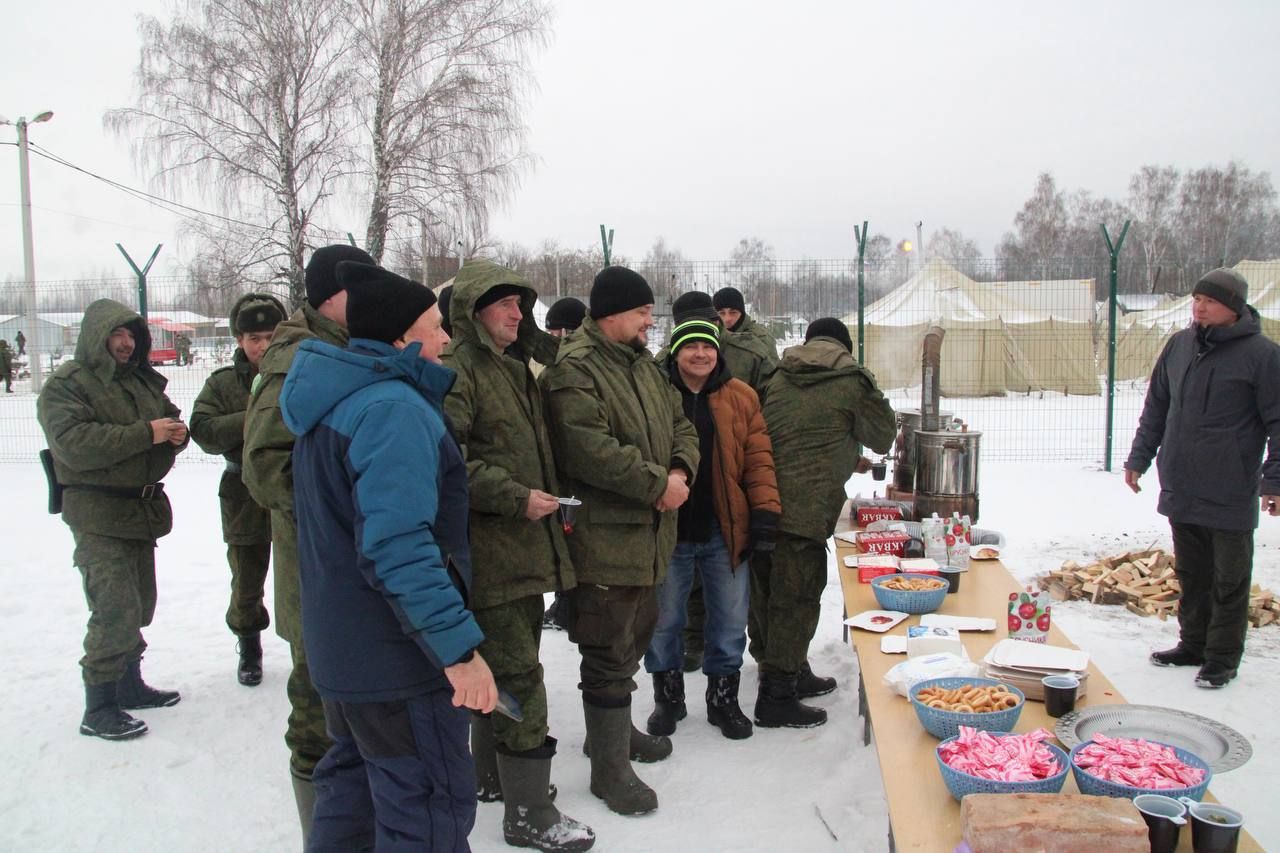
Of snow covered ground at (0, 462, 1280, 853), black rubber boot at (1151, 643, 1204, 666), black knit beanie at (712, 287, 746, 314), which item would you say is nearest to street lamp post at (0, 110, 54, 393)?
snow covered ground at (0, 462, 1280, 853)

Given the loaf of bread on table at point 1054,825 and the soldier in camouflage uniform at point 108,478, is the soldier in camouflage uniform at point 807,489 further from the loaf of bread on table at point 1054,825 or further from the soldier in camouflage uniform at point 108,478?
the soldier in camouflage uniform at point 108,478

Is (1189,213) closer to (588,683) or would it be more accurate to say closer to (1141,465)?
(1141,465)

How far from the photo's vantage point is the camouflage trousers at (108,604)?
3.78 m

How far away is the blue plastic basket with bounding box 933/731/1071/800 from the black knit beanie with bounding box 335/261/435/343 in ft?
5.07

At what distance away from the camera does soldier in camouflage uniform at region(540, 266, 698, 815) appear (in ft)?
10.3

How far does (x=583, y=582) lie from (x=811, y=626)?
4.17ft

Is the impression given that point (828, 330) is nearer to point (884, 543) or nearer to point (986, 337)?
point (884, 543)

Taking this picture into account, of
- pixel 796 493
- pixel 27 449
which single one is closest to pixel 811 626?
pixel 796 493

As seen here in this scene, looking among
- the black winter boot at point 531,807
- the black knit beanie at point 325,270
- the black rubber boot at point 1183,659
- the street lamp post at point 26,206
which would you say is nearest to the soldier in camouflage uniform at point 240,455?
the black knit beanie at point 325,270

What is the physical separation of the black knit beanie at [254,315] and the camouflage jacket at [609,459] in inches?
58.4

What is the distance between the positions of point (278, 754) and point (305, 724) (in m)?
1.05

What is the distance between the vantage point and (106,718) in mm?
3773

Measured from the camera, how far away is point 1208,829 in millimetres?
1613

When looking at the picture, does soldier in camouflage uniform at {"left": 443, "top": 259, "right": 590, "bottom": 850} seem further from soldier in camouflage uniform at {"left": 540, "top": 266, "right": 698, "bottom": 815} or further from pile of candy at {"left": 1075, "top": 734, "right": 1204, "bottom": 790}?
pile of candy at {"left": 1075, "top": 734, "right": 1204, "bottom": 790}
